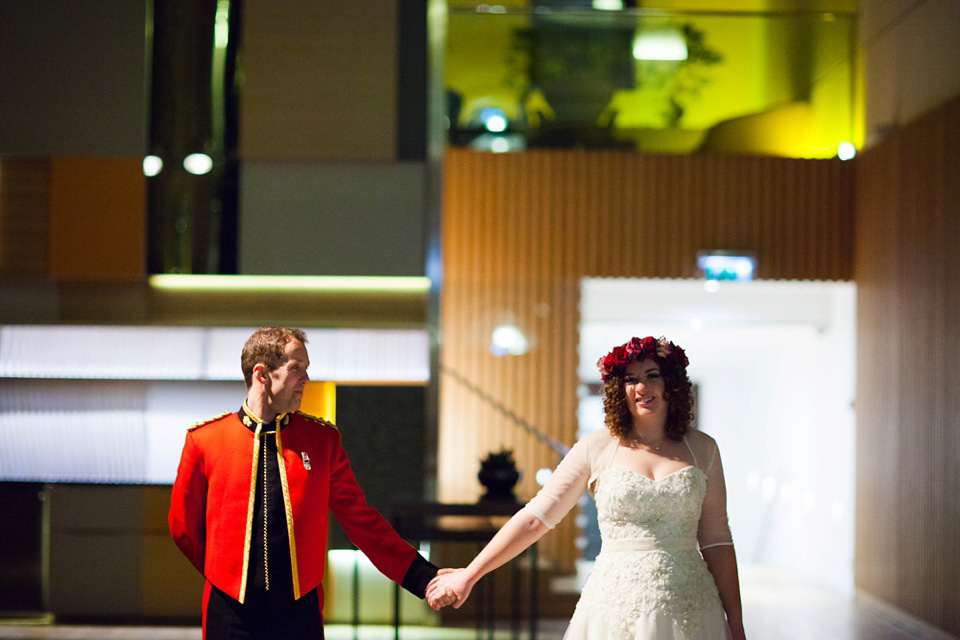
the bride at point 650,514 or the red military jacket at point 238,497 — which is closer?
the red military jacket at point 238,497

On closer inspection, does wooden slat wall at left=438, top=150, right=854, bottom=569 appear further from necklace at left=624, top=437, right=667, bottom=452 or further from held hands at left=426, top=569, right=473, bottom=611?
necklace at left=624, top=437, right=667, bottom=452

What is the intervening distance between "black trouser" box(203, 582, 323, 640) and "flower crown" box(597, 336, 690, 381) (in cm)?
99

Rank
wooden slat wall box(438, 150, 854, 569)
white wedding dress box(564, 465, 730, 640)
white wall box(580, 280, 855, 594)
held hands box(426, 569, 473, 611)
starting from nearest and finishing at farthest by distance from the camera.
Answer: white wedding dress box(564, 465, 730, 640)
held hands box(426, 569, 473, 611)
wooden slat wall box(438, 150, 854, 569)
white wall box(580, 280, 855, 594)

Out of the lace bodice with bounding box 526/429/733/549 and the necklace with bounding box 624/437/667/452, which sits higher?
Answer: the necklace with bounding box 624/437/667/452

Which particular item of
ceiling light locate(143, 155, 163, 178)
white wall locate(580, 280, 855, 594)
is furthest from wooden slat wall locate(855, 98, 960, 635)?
ceiling light locate(143, 155, 163, 178)

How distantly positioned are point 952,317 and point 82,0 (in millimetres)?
5786

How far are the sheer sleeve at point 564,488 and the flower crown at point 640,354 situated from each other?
8.8 inches

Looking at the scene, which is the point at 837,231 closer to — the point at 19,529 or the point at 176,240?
the point at 176,240

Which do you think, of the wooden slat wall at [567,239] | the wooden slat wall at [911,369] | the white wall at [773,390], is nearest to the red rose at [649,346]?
the wooden slat wall at [911,369]

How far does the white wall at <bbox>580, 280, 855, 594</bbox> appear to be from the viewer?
7289mm

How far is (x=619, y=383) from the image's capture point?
2.47 metres

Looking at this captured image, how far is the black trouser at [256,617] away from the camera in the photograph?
2.19 metres

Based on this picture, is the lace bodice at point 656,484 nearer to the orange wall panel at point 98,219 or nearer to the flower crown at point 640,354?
the flower crown at point 640,354

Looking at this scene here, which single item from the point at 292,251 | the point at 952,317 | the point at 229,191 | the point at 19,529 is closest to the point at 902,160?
the point at 952,317
